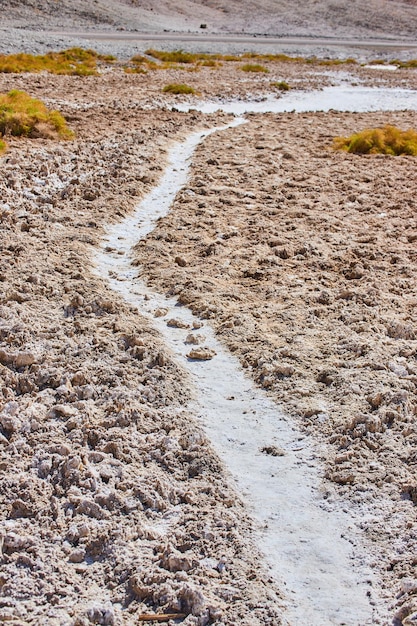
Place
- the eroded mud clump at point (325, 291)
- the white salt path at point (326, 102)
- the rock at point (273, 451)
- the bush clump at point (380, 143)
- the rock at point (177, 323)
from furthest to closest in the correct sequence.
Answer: the white salt path at point (326, 102)
the bush clump at point (380, 143)
the rock at point (177, 323)
the rock at point (273, 451)
the eroded mud clump at point (325, 291)

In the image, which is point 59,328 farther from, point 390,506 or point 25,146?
point 25,146

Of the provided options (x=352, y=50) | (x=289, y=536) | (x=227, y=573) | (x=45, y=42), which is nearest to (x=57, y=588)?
(x=227, y=573)

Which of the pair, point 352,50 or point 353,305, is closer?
point 353,305

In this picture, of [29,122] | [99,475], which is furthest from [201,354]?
[29,122]

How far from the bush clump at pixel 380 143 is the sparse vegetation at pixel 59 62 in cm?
1177

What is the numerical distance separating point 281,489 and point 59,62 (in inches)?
1016

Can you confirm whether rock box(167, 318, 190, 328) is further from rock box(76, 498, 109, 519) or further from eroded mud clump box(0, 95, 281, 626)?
rock box(76, 498, 109, 519)

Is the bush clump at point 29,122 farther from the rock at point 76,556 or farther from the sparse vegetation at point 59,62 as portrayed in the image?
the rock at point 76,556

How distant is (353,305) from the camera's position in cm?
791

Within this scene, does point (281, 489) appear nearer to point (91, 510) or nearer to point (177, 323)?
point (91, 510)

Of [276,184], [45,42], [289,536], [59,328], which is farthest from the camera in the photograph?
[45,42]

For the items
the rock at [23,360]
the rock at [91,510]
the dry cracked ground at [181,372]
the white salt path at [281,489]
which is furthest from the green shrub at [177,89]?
the rock at [91,510]

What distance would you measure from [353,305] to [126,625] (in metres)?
4.65

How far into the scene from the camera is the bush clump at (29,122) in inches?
527
